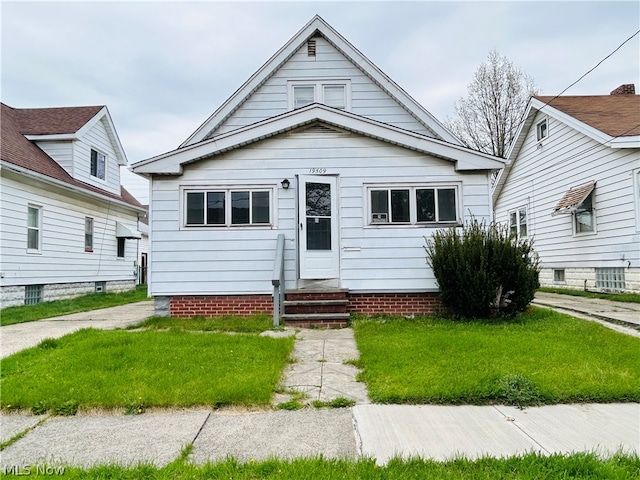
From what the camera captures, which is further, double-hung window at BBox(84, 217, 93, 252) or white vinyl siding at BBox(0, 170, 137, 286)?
double-hung window at BBox(84, 217, 93, 252)

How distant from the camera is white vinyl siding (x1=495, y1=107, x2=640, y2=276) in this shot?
9969mm

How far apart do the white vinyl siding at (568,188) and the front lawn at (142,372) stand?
9478 mm

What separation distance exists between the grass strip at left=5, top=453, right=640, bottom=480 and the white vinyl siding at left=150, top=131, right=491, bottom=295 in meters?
5.49

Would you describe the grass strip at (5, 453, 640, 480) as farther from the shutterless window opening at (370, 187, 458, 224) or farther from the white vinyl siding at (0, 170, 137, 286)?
the white vinyl siding at (0, 170, 137, 286)

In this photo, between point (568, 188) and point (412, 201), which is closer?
point (412, 201)

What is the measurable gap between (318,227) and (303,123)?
211 centimetres

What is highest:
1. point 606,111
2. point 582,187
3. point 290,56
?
point 290,56

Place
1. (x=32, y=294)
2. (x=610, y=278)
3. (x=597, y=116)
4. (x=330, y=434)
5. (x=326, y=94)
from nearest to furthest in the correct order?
(x=330, y=434) → (x=610, y=278) → (x=326, y=94) → (x=32, y=294) → (x=597, y=116)

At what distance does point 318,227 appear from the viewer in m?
8.07

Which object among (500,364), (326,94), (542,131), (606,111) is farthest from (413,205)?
(542,131)

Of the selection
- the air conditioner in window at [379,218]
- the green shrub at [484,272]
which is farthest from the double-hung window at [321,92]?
→ the green shrub at [484,272]

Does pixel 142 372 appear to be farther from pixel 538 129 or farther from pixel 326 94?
pixel 538 129

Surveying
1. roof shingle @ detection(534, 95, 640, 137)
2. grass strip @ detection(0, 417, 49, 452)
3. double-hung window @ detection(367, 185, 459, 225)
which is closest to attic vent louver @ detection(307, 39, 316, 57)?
double-hung window @ detection(367, 185, 459, 225)

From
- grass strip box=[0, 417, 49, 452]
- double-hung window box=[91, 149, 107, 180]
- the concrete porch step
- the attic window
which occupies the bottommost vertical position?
grass strip box=[0, 417, 49, 452]
